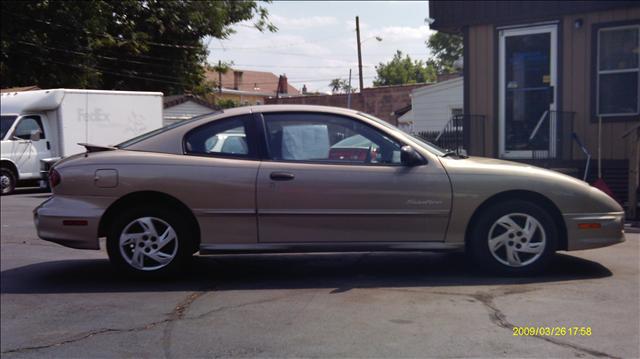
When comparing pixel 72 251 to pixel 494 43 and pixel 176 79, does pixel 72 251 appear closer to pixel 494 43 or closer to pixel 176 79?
pixel 494 43

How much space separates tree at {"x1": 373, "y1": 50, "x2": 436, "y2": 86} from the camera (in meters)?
81.4

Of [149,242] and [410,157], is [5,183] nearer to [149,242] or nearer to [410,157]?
[149,242]

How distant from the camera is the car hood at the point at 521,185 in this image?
5.80 m

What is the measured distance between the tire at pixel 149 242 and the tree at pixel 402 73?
76.7 metres

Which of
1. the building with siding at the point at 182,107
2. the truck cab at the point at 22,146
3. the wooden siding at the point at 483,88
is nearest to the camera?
the wooden siding at the point at 483,88

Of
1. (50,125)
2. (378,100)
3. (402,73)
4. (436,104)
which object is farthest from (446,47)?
(50,125)

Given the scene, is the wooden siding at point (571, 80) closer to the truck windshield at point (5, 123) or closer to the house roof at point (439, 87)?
the truck windshield at point (5, 123)

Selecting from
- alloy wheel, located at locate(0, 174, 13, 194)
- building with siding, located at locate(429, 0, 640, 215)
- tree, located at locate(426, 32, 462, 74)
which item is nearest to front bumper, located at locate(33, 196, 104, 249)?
building with siding, located at locate(429, 0, 640, 215)

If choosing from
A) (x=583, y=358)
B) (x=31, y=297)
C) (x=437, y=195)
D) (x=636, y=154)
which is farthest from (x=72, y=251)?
(x=636, y=154)

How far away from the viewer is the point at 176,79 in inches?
1188

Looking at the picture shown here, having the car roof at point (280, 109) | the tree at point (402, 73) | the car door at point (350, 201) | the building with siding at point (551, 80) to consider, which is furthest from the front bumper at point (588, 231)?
the tree at point (402, 73)

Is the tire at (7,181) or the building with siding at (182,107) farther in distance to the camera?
the building with siding at (182,107)

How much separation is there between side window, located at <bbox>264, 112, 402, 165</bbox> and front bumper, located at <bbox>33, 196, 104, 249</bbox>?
5.40 feet

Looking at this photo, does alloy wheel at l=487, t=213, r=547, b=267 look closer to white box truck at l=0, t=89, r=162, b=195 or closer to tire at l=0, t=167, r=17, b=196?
white box truck at l=0, t=89, r=162, b=195
